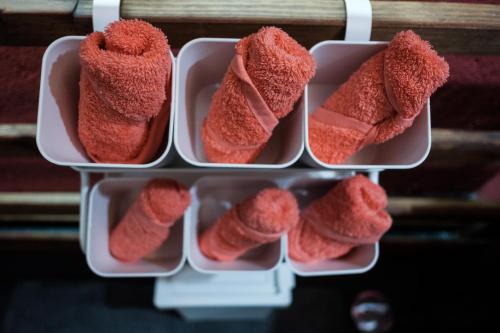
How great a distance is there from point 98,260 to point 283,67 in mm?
449

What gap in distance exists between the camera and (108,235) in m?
0.66

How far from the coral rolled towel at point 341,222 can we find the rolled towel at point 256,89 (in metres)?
0.16

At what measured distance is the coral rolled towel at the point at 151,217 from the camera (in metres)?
0.56

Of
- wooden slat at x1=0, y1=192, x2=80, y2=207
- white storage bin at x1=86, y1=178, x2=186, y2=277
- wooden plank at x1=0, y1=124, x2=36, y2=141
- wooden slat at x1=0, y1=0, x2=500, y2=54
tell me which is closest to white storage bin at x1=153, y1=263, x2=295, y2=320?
white storage bin at x1=86, y1=178, x2=186, y2=277

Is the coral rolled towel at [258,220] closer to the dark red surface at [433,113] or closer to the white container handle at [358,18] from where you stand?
the white container handle at [358,18]

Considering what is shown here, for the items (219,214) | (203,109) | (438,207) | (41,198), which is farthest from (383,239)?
(41,198)

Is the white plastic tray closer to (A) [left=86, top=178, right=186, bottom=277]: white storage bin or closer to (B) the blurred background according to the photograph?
(A) [left=86, top=178, right=186, bottom=277]: white storage bin

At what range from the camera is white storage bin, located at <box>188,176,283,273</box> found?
632mm

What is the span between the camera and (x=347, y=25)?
48 centimetres

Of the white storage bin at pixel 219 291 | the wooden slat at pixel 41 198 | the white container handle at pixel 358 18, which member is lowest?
the white storage bin at pixel 219 291

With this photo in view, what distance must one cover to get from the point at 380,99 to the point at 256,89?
0.14m

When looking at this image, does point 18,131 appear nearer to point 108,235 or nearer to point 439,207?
point 108,235

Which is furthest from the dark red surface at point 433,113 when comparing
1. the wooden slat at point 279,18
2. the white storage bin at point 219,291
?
the white storage bin at point 219,291

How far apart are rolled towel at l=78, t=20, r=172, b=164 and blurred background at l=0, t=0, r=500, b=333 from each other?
85mm
